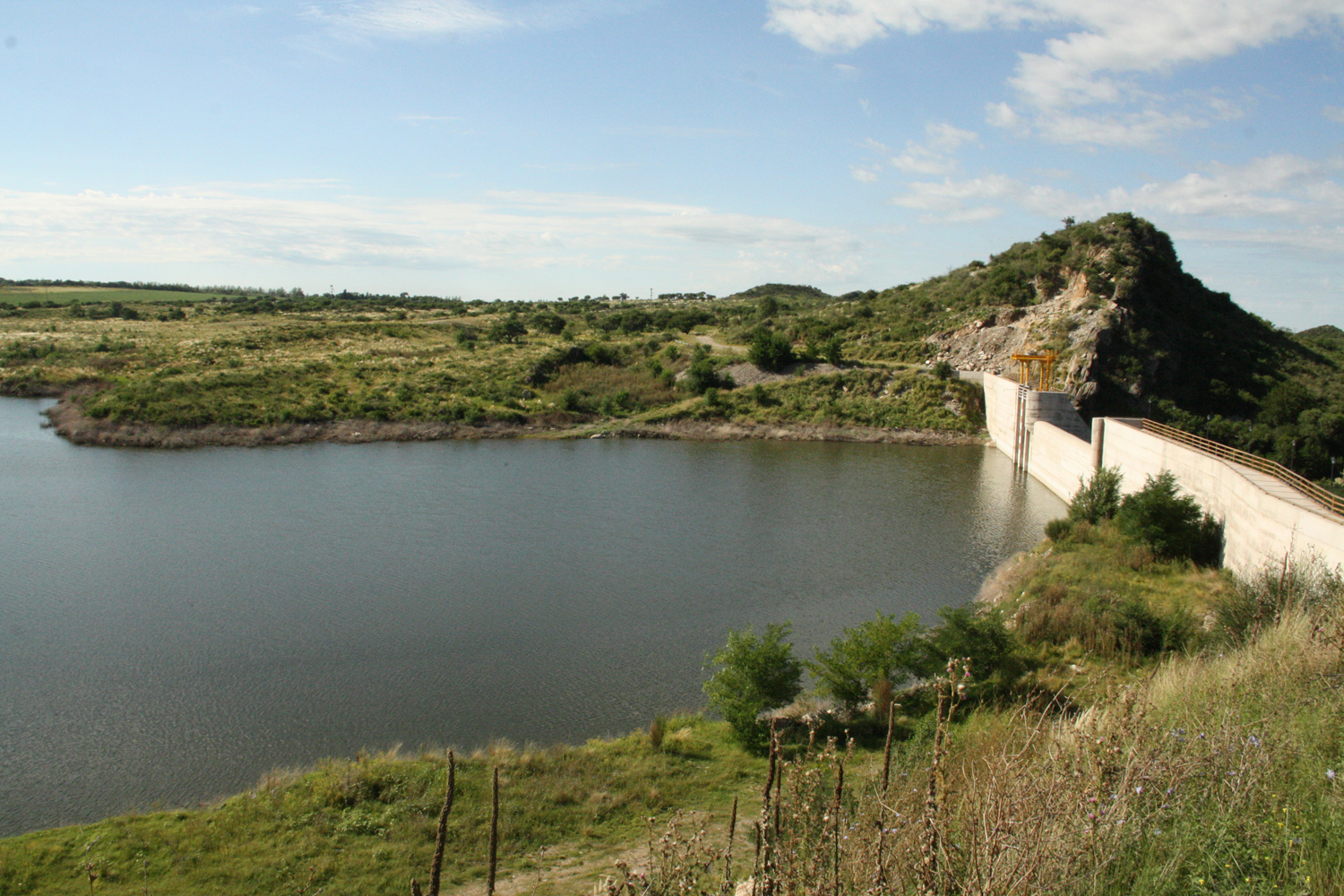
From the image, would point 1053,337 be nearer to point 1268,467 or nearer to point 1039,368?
point 1039,368

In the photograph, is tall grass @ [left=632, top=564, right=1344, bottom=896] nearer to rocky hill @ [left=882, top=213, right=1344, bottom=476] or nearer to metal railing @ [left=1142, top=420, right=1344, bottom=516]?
metal railing @ [left=1142, top=420, right=1344, bottom=516]

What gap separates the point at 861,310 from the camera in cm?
7625

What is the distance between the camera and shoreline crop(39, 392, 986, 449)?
151ft

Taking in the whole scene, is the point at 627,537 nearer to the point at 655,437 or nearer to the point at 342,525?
the point at 342,525

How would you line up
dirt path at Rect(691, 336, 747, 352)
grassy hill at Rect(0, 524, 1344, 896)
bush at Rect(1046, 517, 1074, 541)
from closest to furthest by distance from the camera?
grassy hill at Rect(0, 524, 1344, 896) < bush at Rect(1046, 517, 1074, 541) < dirt path at Rect(691, 336, 747, 352)

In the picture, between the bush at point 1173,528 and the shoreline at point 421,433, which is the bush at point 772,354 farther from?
the bush at point 1173,528

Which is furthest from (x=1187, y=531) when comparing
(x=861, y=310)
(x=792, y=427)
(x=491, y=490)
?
(x=861, y=310)

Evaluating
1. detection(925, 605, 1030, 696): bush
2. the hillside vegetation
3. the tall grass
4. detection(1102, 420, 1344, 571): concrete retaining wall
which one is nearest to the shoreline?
detection(1102, 420, 1344, 571): concrete retaining wall

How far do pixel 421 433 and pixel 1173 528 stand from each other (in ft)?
130

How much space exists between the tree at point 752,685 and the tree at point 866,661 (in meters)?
0.72

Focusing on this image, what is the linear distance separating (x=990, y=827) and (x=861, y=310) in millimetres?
74751

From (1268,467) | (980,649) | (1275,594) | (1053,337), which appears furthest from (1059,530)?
(1053,337)

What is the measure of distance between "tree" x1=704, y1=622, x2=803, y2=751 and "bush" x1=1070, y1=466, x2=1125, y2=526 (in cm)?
1615

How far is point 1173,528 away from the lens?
72.6 ft
